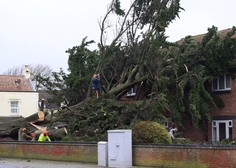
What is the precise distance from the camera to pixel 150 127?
19.7 meters

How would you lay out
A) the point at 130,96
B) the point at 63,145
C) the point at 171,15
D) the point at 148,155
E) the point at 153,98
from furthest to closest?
the point at 130,96 < the point at 171,15 < the point at 153,98 < the point at 63,145 < the point at 148,155

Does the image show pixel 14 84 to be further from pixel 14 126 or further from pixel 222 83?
pixel 222 83

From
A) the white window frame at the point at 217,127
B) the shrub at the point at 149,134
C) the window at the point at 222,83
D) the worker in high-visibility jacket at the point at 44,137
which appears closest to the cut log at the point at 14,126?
the worker in high-visibility jacket at the point at 44,137

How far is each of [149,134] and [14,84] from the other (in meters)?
36.2

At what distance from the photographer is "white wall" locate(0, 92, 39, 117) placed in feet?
171

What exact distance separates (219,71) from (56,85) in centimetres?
1053

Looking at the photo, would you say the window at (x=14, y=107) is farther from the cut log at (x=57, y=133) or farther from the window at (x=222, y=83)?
the window at (x=222, y=83)

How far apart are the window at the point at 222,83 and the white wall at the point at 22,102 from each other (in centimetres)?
2761

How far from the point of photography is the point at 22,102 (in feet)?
173

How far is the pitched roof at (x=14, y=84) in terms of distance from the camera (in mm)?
52594

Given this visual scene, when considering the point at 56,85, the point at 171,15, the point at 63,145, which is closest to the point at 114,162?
the point at 63,145

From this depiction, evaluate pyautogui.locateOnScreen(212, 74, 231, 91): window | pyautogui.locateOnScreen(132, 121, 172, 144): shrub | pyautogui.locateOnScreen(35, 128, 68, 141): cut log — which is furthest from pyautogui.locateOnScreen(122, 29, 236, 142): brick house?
pyautogui.locateOnScreen(132, 121, 172, 144): shrub

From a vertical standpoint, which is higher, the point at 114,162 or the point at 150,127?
the point at 150,127

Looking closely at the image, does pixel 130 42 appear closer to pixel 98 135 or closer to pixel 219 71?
pixel 219 71
